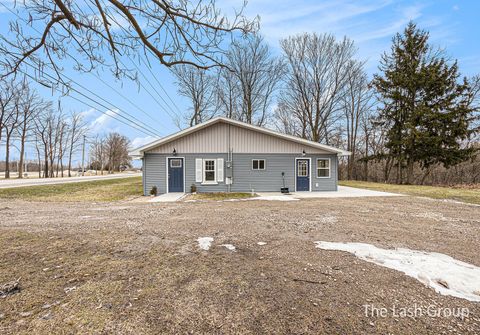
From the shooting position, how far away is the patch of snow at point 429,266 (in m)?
2.46

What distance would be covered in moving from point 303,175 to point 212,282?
1151 centimetres

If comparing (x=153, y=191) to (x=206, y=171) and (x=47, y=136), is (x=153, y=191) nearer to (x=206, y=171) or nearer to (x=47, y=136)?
(x=206, y=171)

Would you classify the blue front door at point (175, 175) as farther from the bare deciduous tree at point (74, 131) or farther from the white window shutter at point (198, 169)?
the bare deciduous tree at point (74, 131)

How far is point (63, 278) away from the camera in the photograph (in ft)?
8.44

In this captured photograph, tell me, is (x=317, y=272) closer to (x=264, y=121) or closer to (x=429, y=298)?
(x=429, y=298)

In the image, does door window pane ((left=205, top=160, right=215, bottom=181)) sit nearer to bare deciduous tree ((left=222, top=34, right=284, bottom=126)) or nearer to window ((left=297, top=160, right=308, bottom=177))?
window ((left=297, top=160, right=308, bottom=177))

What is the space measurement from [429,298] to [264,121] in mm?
22434

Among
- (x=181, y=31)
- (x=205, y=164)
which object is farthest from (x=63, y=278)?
(x=205, y=164)

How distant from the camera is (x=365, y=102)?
2314 centimetres

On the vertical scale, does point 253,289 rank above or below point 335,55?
below

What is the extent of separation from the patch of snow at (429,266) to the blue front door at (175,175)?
9843 mm

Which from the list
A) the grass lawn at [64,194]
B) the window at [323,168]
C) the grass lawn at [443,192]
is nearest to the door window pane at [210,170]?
the grass lawn at [64,194]

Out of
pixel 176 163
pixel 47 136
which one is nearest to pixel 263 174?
pixel 176 163

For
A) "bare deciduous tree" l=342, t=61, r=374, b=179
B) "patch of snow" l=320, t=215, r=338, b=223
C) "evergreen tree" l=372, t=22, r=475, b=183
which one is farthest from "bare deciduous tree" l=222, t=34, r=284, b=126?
"patch of snow" l=320, t=215, r=338, b=223
